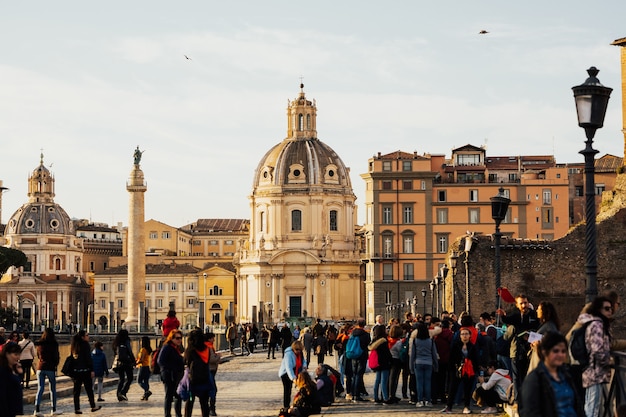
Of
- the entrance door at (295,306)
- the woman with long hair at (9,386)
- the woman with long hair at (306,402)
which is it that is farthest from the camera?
the entrance door at (295,306)

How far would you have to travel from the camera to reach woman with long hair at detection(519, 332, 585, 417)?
9117mm

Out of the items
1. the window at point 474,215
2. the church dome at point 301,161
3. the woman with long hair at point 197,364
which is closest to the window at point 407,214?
the window at point 474,215

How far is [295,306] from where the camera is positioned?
408ft

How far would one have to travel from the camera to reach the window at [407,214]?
300 feet

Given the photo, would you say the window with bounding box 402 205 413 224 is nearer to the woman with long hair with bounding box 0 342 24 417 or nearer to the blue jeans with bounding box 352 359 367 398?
the blue jeans with bounding box 352 359 367 398

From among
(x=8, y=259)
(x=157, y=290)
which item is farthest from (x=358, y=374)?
(x=157, y=290)

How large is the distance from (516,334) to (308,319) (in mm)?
98809

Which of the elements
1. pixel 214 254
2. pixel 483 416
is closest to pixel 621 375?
pixel 483 416

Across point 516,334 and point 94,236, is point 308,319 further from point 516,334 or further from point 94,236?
point 516,334

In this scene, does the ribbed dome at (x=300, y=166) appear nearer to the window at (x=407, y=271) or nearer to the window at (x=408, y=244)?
the window at (x=408, y=244)

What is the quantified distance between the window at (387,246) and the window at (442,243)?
3.27 meters

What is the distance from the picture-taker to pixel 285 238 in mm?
124562

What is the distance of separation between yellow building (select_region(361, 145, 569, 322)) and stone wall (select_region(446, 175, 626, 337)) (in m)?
48.2

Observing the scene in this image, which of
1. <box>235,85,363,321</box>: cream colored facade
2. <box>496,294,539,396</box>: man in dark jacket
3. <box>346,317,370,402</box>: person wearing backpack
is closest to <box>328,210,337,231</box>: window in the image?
<box>235,85,363,321</box>: cream colored facade
